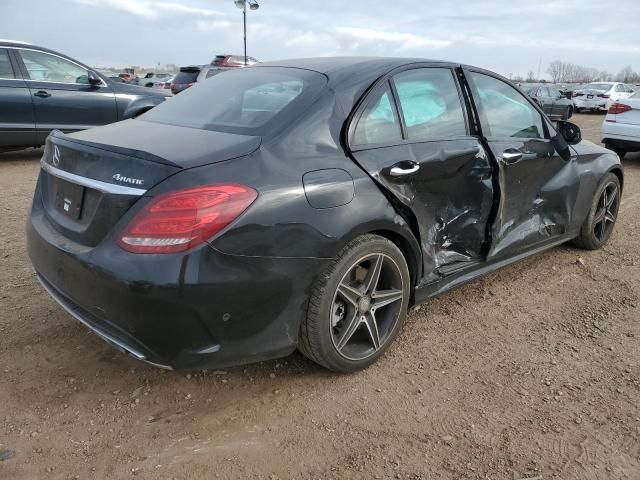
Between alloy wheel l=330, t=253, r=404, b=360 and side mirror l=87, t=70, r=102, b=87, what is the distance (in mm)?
6803

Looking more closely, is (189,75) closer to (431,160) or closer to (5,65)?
(5,65)

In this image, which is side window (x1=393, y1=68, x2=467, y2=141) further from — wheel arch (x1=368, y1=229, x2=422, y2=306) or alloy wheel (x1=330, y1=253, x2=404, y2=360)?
alloy wheel (x1=330, y1=253, x2=404, y2=360)

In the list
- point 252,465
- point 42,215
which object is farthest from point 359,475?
point 42,215

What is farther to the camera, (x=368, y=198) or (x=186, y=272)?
(x=368, y=198)

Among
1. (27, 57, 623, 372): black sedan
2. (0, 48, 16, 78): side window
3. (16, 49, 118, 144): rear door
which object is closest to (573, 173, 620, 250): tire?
(27, 57, 623, 372): black sedan

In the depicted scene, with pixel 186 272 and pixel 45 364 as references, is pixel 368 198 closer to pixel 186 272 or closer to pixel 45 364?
pixel 186 272

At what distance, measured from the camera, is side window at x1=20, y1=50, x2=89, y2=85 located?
7496 millimetres

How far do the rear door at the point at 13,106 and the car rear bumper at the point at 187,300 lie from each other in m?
5.96

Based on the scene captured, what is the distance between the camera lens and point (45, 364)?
2777 mm

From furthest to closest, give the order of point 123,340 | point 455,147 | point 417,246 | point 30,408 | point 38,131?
point 38,131, point 455,147, point 417,246, point 30,408, point 123,340

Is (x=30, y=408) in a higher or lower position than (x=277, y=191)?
lower

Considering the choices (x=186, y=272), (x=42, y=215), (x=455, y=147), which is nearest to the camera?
(x=186, y=272)

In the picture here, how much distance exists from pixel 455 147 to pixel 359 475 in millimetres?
1861

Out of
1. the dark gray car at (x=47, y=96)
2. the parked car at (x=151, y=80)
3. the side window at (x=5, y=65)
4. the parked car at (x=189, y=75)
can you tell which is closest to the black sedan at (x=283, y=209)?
the dark gray car at (x=47, y=96)
